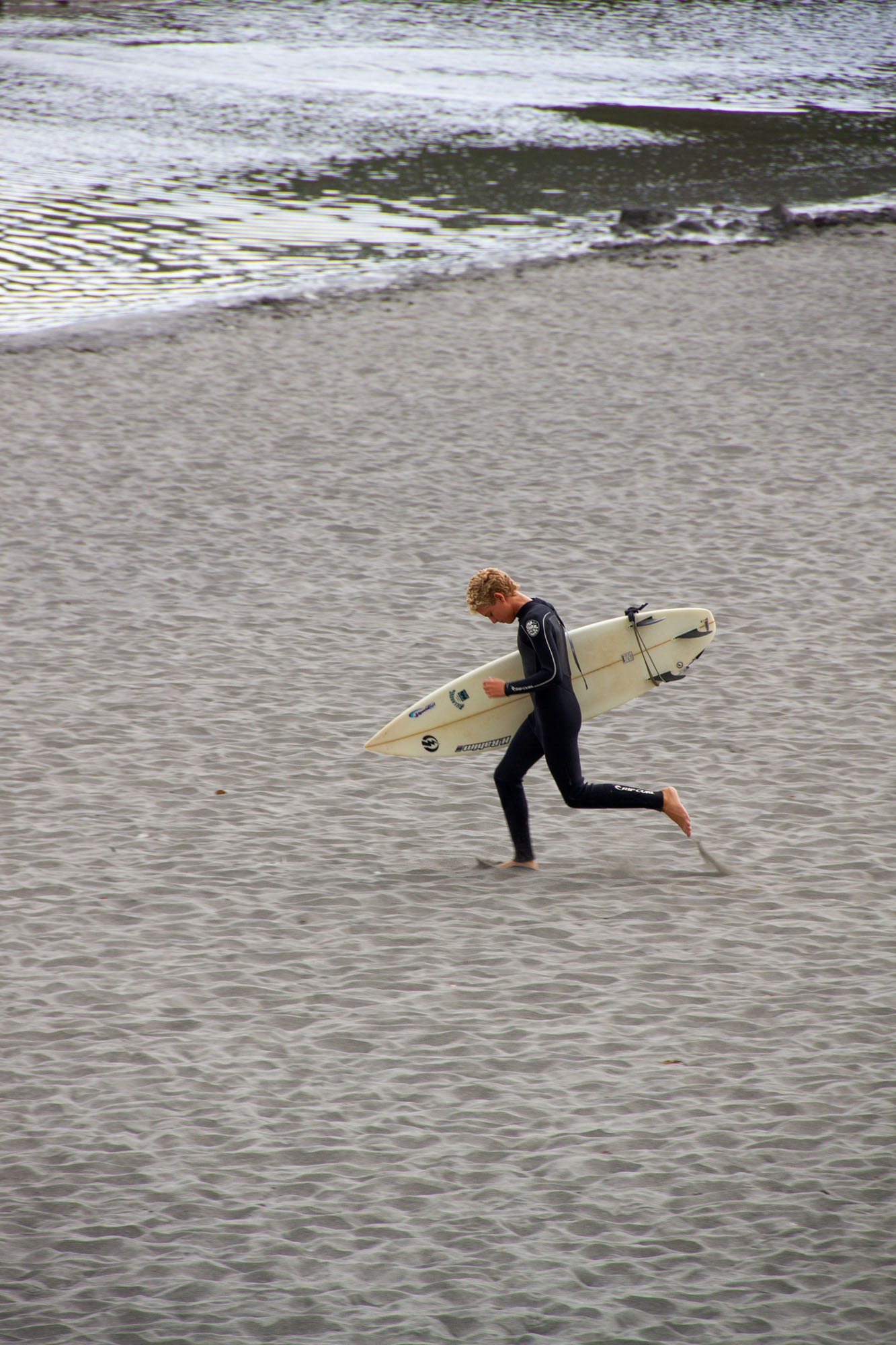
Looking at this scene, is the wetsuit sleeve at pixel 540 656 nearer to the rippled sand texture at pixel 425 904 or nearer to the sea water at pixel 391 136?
the rippled sand texture at pixel 425 904

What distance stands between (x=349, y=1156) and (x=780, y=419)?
393 inches

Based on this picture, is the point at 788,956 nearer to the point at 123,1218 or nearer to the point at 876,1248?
the point at 876,1248

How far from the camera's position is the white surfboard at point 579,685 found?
22.9 feet

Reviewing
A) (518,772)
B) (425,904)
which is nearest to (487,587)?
(518,772)

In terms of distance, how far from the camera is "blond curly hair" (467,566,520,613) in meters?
6.33

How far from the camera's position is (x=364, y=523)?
36.9 feet

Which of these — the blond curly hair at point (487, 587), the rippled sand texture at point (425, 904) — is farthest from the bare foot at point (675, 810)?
the blond curly hair at point (487, 587)

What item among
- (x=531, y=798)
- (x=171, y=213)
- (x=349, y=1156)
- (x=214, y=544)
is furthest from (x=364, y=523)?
(x=171, y=213)

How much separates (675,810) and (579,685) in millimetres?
798

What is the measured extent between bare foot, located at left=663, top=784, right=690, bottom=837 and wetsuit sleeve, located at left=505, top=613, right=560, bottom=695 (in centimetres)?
72

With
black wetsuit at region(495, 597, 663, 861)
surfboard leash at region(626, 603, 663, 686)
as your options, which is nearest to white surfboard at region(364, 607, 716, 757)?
surfboard leash at region(626, 603, 663, 686)

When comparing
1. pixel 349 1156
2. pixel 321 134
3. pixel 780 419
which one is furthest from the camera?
pixel 321 134

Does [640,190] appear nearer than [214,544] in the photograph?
No

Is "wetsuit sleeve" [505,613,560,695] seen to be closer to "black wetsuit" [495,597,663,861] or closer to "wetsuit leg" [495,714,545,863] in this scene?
"black wetsuit" [495,597,663,861]
